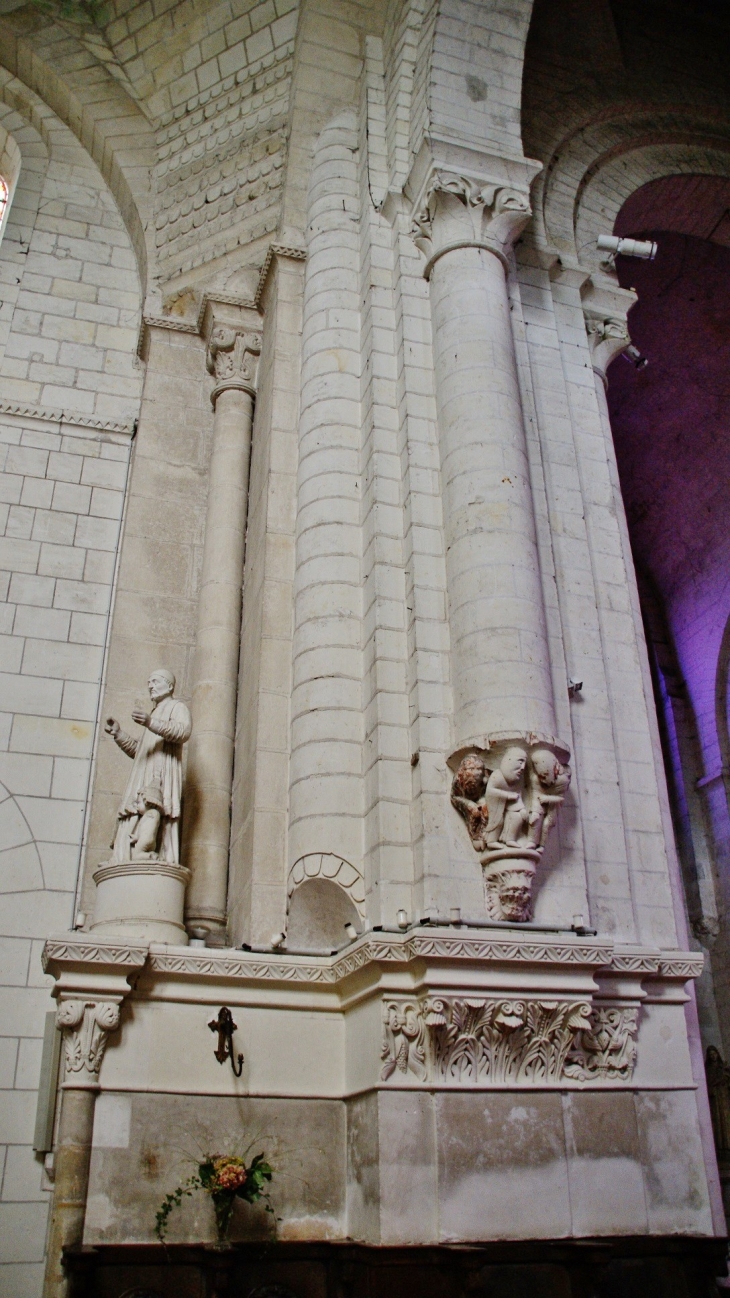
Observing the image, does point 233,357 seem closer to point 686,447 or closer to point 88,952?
point 88,952

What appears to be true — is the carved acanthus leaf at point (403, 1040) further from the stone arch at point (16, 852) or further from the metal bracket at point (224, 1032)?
the stone arch at point (16, 852)

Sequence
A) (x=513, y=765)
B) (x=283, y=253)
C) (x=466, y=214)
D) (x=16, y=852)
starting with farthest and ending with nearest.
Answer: (x=283, y=253), (x=466, y=214), (x=16, y=852), (x=513, y=765)

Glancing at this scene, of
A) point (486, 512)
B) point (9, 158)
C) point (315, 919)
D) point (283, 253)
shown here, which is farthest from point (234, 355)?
point (315, 919)

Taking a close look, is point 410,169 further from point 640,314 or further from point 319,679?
point 640,314

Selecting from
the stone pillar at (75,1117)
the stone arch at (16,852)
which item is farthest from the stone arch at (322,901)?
the stone arch at (16,852)

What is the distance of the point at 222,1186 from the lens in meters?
5.00

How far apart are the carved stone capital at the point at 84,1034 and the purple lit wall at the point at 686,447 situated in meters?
9.57

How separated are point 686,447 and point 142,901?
426 inches

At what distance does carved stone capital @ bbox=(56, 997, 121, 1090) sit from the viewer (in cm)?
535

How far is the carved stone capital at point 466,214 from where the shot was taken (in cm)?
788

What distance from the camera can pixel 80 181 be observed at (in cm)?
1114

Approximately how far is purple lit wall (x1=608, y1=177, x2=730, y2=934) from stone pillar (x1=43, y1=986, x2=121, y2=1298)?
961 centimetres

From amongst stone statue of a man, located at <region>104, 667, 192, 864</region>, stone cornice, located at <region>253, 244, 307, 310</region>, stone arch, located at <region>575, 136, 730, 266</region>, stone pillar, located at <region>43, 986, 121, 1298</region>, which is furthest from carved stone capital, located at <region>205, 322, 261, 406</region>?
stone pillar, located at <region>43, 986, 121, 1298</region>

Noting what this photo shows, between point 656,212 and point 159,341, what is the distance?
5273mm
